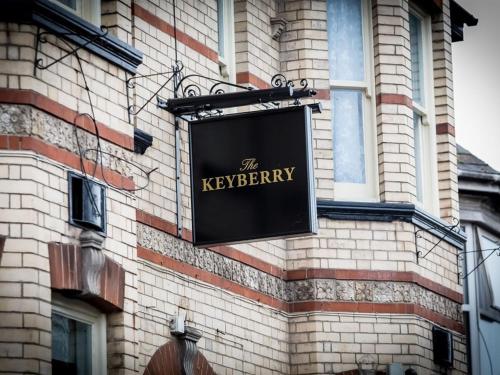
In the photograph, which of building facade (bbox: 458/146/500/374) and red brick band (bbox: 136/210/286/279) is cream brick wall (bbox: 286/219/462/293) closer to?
red brick band (bbox: 136/210/286/279)

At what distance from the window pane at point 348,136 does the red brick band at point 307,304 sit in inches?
66.7

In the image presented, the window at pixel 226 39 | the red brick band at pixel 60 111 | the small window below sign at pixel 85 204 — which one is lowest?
the small window below sign at pixel 85 204

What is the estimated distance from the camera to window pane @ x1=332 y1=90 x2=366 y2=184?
74.9ft

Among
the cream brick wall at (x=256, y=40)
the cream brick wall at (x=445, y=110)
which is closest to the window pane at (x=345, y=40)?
the cream brick wall at (x=256, y=40)

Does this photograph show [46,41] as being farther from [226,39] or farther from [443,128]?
[443,128]

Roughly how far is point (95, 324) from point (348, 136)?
6.70 m

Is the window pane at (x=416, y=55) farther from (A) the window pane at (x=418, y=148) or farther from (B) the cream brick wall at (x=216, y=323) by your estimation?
(B) the cream brick wall at (x=216, y=323)

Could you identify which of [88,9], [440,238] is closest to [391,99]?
[440,238]

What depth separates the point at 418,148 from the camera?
23906 millimetres

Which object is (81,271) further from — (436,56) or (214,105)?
(436,56)

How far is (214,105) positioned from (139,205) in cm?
147

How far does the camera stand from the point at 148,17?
19797mm

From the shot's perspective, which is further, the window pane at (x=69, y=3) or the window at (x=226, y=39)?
the window at (x=226, y=39)

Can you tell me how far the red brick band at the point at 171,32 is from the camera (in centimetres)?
1962
